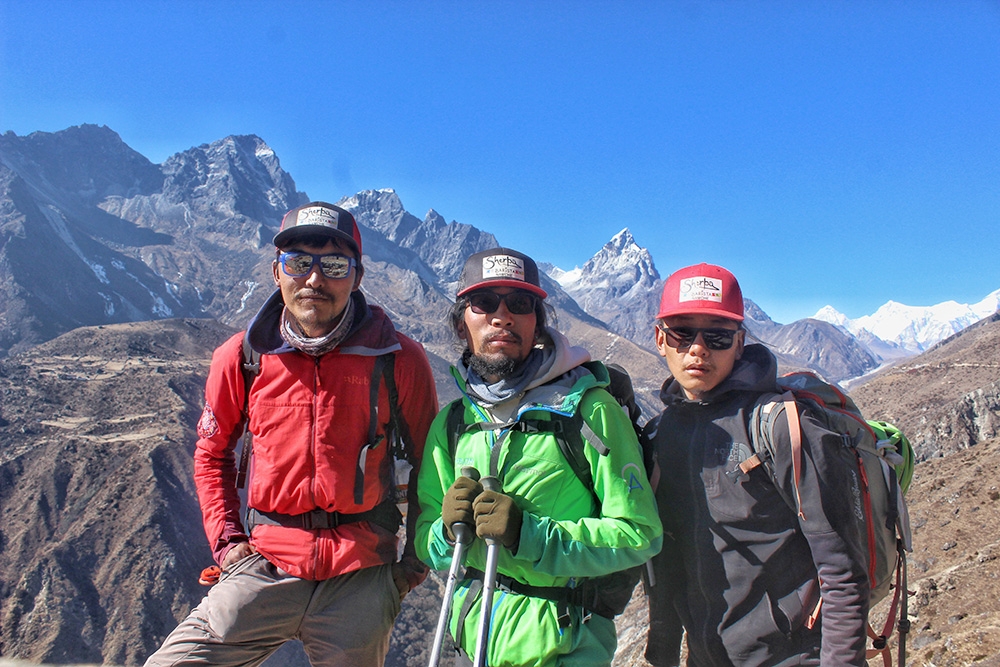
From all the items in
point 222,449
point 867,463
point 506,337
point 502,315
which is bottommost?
point 867,463

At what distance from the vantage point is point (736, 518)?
3.43 metres

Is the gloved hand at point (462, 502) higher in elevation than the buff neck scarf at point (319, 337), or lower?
lower

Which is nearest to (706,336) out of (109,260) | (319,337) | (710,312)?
(710,312)

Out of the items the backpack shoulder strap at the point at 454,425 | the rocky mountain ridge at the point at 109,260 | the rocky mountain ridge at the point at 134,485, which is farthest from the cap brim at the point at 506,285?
the rocky mountain ridge at the point at 109,260

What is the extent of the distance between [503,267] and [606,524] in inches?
61.2

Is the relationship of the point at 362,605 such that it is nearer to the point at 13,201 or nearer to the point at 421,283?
the point at 13,201

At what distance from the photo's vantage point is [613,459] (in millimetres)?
3148

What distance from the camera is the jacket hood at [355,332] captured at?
4090 mm

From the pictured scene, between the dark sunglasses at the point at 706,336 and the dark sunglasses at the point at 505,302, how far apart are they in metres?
0.88

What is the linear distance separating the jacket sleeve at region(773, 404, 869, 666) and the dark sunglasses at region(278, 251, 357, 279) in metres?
2.84

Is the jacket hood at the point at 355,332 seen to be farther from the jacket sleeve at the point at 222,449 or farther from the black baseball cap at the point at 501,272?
the black baseball cap at the point at 501,272

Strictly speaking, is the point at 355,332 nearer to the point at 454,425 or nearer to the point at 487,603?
the point at 454,425

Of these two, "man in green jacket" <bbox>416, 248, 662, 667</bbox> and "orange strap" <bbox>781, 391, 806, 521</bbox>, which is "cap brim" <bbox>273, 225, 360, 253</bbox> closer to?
"man in green jacket" <bbox>416, 248, 662, 667</bbox>

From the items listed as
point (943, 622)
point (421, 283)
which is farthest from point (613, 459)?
point (421, 283)
